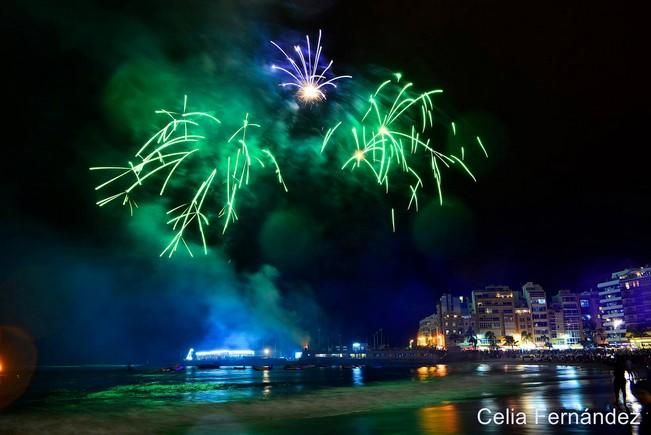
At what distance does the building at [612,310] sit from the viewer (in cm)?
15394

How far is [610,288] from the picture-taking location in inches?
6476

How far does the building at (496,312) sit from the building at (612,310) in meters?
27.8

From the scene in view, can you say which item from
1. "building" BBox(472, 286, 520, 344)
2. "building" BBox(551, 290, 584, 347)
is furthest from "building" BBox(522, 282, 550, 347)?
"building" BBox(472, 286, 520, 344)

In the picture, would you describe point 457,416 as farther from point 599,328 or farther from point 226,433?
point 599,328

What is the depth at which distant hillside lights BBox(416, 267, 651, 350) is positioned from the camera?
154 meters

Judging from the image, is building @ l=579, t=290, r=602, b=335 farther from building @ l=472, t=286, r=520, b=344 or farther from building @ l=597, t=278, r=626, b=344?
building @ l=472, t=286, r=520, b=344

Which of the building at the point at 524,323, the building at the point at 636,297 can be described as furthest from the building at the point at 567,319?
the building at the point at 636,297

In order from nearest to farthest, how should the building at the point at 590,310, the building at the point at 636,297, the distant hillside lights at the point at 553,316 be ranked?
the building at the point at 636,297 → the distant hillside lights at the point at 553,316 → the building at the point at 590,310

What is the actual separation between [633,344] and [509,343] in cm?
3999

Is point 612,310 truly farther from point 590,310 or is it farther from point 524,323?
point 524,323

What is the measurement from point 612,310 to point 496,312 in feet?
118

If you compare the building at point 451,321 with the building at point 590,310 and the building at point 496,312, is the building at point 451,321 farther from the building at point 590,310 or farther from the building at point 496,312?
the building at point 590,310

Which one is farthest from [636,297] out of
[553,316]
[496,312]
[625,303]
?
[496,312]

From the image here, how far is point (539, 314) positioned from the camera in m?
166
